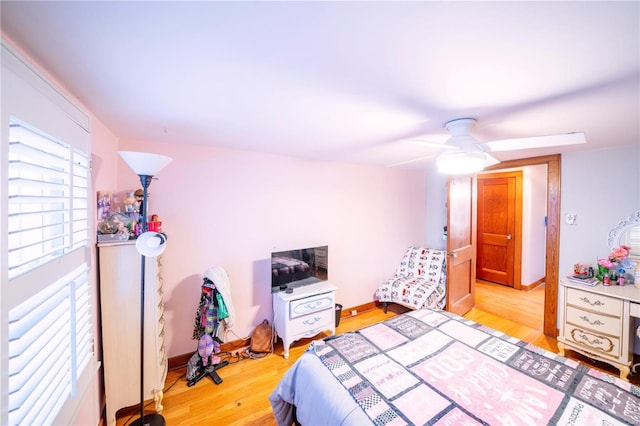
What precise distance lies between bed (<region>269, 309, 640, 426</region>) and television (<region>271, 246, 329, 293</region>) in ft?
3.60

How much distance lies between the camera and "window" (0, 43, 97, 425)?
725mm

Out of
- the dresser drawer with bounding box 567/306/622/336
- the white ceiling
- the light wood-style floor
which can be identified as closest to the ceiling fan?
the white ceiling

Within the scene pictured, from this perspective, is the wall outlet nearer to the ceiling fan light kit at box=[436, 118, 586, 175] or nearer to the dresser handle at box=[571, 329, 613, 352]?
the dresser handle at box=[571, 329, 613, 352]

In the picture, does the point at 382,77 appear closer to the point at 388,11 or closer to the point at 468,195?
the point at 388,11

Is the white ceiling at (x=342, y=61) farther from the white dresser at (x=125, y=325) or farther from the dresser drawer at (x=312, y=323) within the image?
the dresser drawer at (x=312, y=323)

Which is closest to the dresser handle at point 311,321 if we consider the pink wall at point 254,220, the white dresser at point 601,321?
the pink wall at point 254,220

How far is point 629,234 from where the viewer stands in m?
2.52

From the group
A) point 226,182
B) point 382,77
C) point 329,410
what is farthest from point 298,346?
point 382,77

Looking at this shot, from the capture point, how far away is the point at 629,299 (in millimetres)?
2150

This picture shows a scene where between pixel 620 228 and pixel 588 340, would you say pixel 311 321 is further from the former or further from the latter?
pixel 620 228

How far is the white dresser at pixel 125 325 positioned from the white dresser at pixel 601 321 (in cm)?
384

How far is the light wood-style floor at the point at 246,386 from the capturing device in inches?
74.7

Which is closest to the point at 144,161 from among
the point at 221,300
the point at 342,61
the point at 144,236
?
the point at 144,236

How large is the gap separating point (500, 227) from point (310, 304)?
4222mm
